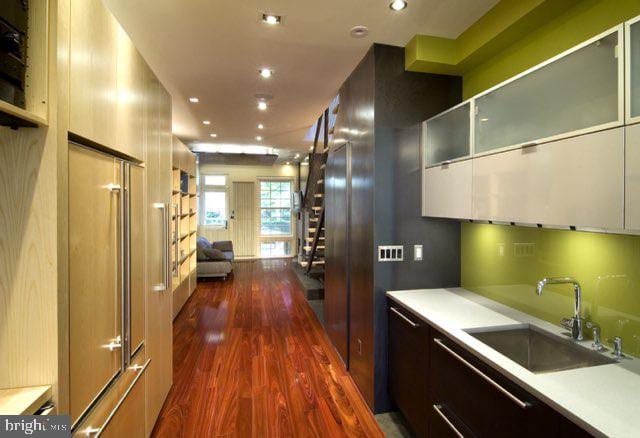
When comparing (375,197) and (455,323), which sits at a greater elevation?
(375,197)

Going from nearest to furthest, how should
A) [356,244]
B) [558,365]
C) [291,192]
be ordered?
[558,365] → [356,244] → [291,192]

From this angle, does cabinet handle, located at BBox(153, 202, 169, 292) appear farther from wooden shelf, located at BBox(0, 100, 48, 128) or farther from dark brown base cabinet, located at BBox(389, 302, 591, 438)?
dark brown base cabinet, located at BBox(389, 302, 591, 438)

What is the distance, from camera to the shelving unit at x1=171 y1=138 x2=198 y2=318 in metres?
4.35

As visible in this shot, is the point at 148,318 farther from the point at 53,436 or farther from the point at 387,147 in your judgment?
the point at 387,147

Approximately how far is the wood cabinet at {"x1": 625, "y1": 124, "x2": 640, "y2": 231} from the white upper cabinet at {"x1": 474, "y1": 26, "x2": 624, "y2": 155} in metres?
0.08

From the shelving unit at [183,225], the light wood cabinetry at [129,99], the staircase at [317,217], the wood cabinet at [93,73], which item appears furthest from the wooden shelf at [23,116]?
the staircase at [317,217]

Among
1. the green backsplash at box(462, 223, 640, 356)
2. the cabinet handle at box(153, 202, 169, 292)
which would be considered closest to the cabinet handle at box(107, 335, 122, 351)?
the cabinet handle at box(153, 202, 169, 292)

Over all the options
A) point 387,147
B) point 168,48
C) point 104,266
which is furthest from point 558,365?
point 168,48

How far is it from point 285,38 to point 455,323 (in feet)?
7.48

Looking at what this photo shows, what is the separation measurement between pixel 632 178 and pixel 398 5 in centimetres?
156

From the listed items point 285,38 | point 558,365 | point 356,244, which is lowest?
point 558,365

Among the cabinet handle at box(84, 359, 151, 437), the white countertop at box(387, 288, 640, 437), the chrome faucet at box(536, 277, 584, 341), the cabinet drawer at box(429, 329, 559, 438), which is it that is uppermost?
the chrome faucet at box(536, 277, 584, 341)

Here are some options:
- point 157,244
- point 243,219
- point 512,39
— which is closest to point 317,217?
point 157,244

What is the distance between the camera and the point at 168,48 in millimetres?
2562
